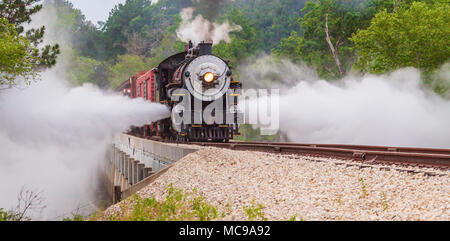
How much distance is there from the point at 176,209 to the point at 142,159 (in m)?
12.3

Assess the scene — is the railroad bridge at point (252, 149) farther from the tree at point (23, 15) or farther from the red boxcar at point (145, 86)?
the tree at point (23, 15)

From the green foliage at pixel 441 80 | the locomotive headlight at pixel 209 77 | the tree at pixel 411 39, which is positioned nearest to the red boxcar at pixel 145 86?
the locomotive headlight at pixel 209 77

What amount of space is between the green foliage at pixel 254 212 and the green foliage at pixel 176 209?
57 cm

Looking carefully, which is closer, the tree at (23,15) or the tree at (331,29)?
the tree at (23,15)

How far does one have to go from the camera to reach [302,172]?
946 cm

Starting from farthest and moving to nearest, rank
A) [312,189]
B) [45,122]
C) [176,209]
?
[45,122] → [176,209] → [312,189]

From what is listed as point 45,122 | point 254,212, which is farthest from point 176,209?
point 45,122

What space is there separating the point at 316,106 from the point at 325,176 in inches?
721

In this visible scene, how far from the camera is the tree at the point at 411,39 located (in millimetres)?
23625

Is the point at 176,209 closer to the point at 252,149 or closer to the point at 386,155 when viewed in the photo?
the point at 386,155

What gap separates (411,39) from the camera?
2466 centimetres

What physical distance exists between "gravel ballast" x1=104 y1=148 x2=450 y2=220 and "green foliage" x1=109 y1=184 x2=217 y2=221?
0.26 meters

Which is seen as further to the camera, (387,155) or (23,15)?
(23,15)

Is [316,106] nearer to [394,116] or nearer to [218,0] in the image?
[394,116]
